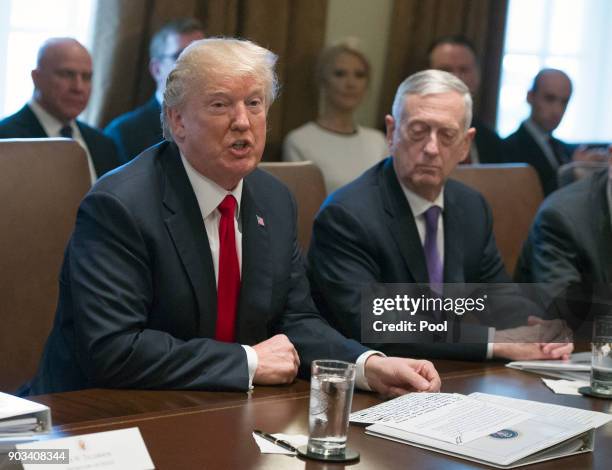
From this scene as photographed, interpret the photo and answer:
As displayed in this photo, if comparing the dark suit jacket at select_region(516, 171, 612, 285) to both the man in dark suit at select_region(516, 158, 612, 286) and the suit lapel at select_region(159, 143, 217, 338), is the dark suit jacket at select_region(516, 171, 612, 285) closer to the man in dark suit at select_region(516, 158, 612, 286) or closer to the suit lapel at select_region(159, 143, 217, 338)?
the man in dark suit at select_region(516, 158, 612, 286)

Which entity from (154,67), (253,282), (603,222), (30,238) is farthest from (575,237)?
(154,67)

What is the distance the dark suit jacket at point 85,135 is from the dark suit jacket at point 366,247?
1257mm

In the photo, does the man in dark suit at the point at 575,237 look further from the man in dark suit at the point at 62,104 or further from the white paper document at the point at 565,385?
the man in dark suit at the point at 62,104

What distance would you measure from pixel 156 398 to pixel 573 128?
5.30 metres

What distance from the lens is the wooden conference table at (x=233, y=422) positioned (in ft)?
5.00

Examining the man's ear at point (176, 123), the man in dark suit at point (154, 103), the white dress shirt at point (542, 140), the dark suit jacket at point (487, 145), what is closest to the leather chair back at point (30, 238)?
the man's ear at point (176, 123)

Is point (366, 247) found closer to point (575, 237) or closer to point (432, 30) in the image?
point (575, 237)

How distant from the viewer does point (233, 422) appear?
5.61ft

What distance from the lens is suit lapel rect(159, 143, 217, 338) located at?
7.00ft

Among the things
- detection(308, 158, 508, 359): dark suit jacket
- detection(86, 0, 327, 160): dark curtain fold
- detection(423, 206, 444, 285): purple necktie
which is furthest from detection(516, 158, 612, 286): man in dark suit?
detection(86, 0, 327, 160): dark curtain fold

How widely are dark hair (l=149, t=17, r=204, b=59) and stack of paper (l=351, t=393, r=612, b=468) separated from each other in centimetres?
264

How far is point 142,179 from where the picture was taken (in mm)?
2174

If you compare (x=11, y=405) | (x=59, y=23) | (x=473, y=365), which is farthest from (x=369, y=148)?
(x=11, y=405)

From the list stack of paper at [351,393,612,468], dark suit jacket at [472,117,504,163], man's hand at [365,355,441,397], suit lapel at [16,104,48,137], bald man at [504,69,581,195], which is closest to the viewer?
stack of paper at [351,393,612,468]
